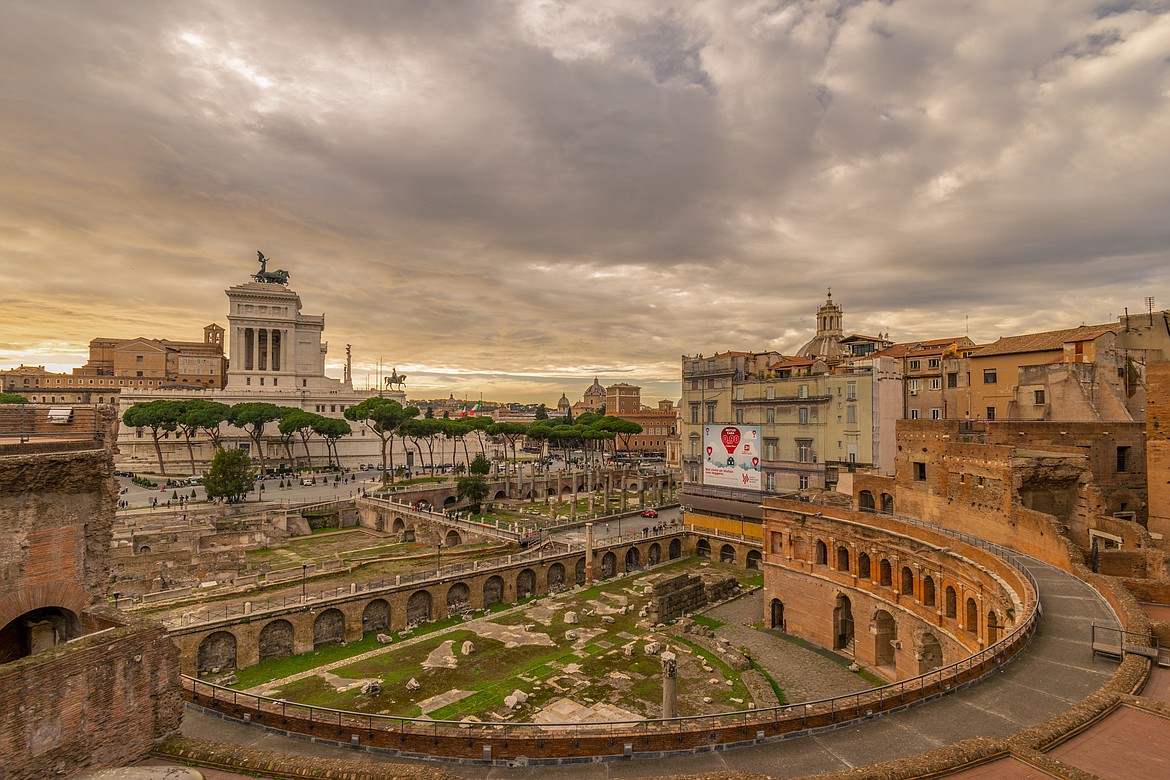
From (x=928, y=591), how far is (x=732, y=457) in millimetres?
23443

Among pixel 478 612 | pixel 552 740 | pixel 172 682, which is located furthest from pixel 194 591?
pixel 552 740

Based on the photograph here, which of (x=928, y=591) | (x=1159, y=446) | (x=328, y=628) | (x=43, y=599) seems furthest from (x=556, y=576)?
(x=1159, y=446)

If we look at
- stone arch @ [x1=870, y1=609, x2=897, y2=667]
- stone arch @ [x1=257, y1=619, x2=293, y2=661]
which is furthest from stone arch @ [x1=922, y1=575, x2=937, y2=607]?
stone arch @ [x1=257, y1=619, x2=293, y2=661]

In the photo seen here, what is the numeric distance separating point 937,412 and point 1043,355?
918 cm

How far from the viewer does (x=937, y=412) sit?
4847 centimetres

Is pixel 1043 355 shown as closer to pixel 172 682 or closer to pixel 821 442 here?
pixel 821 442

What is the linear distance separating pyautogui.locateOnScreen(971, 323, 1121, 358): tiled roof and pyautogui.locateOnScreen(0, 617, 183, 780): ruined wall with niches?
48777mm

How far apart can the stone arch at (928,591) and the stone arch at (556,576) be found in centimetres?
2489

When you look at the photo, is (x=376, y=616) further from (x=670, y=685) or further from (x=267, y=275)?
(x=267, y=275)

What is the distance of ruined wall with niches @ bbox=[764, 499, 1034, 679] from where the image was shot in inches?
882

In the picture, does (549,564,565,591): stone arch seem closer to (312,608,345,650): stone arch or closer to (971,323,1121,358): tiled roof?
(312,608,345,650): stone arch

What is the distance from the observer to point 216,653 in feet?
95.8

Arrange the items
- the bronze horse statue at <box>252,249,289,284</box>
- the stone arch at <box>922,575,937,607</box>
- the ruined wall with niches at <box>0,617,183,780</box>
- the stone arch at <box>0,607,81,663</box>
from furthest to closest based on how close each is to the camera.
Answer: the bronze horse statue at <box>252,249,289,284</box> < the stone arch at <box>922,575,937,607</box> < the stone arch at <box>0,607,81,663</box> < the ruined wall with niches at <box>0,617,183,780</box>

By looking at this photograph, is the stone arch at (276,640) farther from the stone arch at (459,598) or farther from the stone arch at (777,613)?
the stone arch at (777,613)
